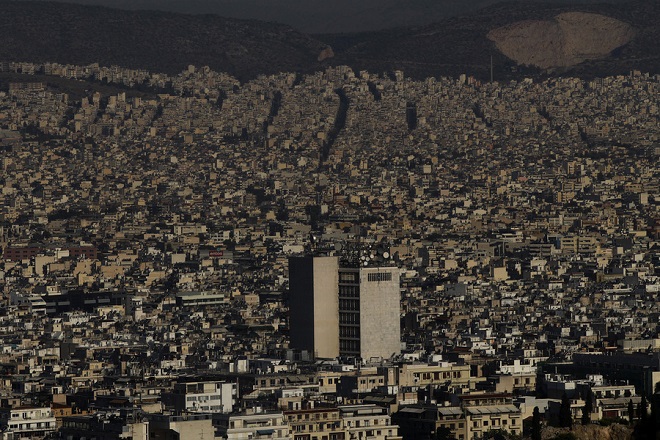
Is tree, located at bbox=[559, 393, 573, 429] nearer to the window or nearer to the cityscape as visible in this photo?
the cityscape

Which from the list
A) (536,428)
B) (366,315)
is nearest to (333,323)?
(366,315)

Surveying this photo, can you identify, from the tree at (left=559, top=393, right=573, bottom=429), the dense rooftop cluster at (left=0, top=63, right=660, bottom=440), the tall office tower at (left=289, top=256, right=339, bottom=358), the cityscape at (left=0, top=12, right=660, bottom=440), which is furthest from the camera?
the tall office tower at (left=289, top=256, right=339, bottom=358)

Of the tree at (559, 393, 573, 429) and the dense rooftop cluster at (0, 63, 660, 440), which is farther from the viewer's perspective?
the dense rooftop cluster at (0, 63, 660, 440)

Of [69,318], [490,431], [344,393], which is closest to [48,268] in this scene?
[69,318]

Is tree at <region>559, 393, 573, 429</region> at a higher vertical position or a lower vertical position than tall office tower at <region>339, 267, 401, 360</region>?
lower

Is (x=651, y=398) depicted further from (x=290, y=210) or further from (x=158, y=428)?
(x=290, y=210)

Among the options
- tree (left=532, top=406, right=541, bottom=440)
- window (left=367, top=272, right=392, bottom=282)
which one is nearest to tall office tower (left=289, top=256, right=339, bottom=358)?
window (left=367, top=272, right=392, bottom=282)

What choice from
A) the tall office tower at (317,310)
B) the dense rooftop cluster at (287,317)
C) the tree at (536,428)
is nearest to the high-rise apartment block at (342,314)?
the tall office tower at (317,310)
